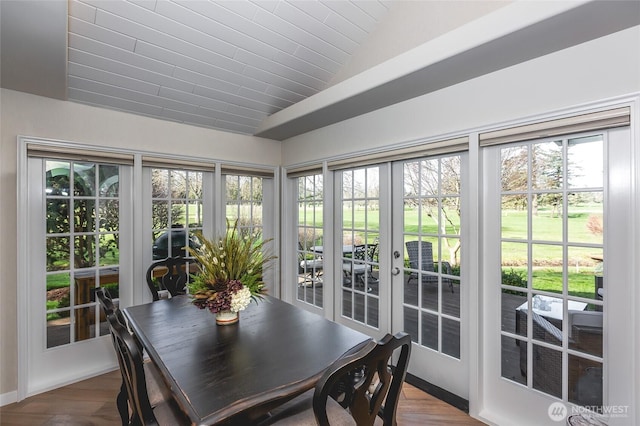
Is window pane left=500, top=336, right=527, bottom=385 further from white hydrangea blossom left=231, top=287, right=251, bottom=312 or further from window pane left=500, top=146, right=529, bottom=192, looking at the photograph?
white hydrangea blossom left=231, top=287, right=251, bottom=312

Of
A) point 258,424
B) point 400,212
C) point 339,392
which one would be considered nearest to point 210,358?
point 258,424

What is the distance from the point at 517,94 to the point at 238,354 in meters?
2.26

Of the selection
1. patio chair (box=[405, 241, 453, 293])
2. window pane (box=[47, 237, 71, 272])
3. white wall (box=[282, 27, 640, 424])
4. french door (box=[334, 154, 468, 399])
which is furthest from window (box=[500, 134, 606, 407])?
window pane (box=[47, 237, 71, 272])

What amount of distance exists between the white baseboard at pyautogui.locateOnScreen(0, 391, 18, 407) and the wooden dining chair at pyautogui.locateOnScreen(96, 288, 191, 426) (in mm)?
1326

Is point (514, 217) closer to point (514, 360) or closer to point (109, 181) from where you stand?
point (514, 360)

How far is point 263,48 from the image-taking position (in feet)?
8.25

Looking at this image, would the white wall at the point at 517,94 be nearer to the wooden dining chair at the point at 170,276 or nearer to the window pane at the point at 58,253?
the wooden dining chair at the point at 170,276

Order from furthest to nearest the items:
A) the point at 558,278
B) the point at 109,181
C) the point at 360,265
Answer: the point at 360,265 < the point at 109,181 < the point at 558,278

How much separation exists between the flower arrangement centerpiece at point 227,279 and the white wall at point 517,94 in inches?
63.4

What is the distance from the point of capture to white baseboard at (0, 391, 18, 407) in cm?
222

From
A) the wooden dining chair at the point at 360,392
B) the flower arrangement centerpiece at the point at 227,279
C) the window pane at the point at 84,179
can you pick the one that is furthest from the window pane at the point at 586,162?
the window pane at the point at 84,179

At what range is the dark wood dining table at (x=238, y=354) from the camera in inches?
43.7

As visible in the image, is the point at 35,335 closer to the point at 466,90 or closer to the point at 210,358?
the point at 210,358

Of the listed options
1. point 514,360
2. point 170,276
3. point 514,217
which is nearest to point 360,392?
point 514,360
